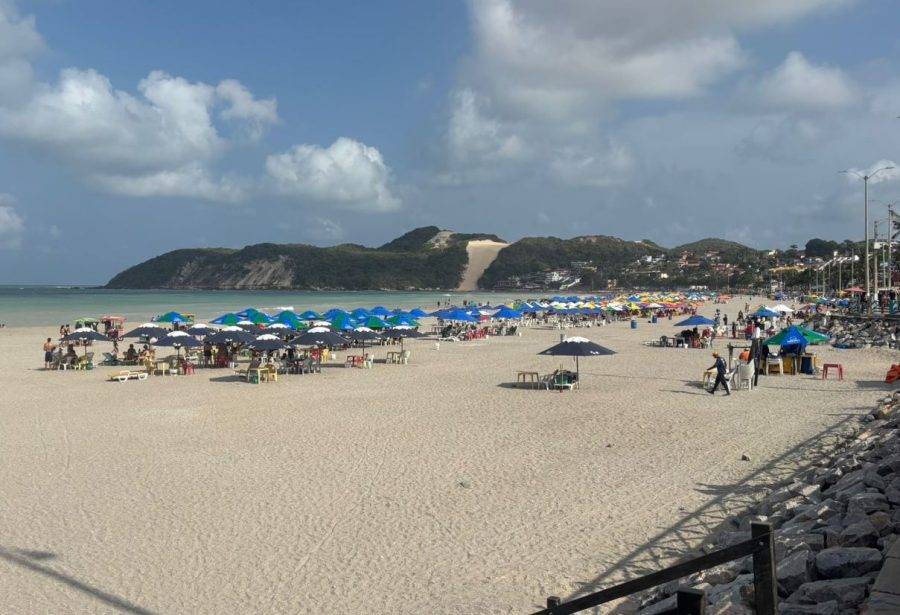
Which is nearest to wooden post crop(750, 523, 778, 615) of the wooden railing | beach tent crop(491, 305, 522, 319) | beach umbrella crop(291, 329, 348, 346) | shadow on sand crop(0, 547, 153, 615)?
the wooden railing

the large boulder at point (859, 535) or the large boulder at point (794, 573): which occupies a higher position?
the large boulder at point (859, 535)

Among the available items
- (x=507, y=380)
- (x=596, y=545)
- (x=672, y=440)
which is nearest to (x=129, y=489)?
(x=596, y=545)

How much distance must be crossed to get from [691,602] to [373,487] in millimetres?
6659

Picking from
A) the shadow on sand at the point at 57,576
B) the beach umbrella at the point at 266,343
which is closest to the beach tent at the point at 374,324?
the beach umbrella at the point at 266,343

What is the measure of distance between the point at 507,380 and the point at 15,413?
11.8m

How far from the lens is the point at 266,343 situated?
20.0 metres

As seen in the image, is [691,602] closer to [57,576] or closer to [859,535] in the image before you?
[859,535]

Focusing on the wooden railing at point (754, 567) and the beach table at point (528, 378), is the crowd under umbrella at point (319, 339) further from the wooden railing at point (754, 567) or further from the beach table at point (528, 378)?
the wooden railing at point (754, 567)

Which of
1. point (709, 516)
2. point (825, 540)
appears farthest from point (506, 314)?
point (825, 540)

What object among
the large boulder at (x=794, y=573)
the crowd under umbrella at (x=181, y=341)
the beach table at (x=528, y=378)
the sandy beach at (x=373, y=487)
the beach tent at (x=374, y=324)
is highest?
the beach tent at (x=374, y=324)

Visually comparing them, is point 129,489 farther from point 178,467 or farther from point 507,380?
point 507,380

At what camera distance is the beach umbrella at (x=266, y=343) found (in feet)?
65.1

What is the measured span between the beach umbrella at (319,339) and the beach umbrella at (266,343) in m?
0.48

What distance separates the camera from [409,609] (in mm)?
5730
